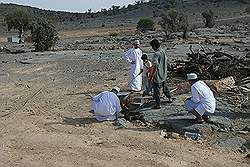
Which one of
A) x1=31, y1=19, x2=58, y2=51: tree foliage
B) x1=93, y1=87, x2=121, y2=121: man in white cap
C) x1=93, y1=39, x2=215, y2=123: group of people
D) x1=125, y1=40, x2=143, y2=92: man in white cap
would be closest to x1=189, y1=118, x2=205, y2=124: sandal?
x1=93, y1=39, x2=215, y2=123: group of people

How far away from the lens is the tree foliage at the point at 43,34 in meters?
30.9

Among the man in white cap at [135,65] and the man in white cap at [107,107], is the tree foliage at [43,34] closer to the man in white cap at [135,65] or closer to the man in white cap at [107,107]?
the man in white cap at [135,65]

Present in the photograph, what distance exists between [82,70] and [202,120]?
10.6 meters

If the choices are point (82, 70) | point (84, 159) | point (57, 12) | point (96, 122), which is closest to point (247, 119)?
point (96, 122)

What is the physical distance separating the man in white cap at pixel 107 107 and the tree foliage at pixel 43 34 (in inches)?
814

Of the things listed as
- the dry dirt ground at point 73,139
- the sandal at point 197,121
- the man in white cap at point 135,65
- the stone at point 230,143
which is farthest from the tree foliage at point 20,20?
the stone at point 230,143

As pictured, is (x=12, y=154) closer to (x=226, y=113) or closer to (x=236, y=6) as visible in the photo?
(x=226, y=113)

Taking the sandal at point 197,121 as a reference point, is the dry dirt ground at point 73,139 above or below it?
below

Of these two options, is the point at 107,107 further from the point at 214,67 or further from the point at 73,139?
the point at 214,67

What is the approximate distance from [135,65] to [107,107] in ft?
11.8

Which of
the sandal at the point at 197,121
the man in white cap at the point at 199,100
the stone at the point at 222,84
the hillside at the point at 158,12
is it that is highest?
the man in white cap at the point at 199,100

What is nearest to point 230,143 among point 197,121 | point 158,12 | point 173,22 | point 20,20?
point 197,121

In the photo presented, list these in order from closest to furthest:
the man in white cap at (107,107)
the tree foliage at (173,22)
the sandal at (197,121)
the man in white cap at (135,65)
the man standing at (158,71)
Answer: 1. the sandal at (197,121)
2. the man in white cap at (107,107)
3. the man standing at (158,71)
4. the man in white cap at (135,65)
5. the tree foliage at (173,22)

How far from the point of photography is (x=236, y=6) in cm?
7819
